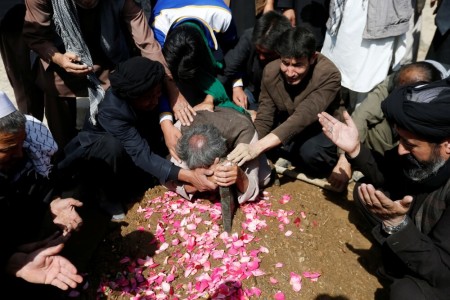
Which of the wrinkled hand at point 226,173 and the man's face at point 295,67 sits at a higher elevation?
the man's face at point 295,67

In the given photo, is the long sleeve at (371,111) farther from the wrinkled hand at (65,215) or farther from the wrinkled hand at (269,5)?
the wrinkled hand at (65,215)

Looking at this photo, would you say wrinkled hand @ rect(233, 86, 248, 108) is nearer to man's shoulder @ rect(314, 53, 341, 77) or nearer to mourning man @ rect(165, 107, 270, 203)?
mourning man @ rect(165, 107, 270, 203)

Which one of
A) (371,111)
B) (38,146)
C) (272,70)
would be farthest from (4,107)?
(371,111)

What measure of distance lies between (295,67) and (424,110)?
5.24 ft

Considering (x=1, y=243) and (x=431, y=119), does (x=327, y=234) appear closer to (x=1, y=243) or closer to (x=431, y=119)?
(x=431, y=119)

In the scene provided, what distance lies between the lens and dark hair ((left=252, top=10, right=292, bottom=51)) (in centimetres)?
434

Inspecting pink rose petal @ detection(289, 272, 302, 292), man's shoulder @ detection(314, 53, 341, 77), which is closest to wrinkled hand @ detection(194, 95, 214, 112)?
man's shoulder @ detection(314, 53, 341, 77)

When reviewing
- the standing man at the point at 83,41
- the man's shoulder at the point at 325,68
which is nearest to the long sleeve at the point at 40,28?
the standing man at the point at 83,41

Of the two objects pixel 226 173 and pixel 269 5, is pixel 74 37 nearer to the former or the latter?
pixel 226 173

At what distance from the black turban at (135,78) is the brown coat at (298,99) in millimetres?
1212

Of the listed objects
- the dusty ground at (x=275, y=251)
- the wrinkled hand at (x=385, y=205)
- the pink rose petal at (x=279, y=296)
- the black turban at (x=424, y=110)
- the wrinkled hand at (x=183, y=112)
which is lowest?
the dusty ground at (x=275, y=251)

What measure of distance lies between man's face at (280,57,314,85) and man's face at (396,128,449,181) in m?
1.40

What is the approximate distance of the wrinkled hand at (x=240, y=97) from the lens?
16.2 feet

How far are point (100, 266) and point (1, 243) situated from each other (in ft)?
3.23
